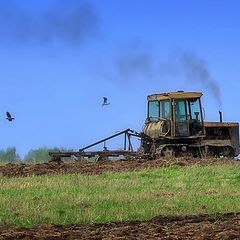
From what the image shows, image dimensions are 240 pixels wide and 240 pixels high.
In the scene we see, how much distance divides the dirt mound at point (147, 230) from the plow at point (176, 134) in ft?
65.4

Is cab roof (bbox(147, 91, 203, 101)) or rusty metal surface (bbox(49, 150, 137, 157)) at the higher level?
cab roof (bbox(147, 91, 203, 101))

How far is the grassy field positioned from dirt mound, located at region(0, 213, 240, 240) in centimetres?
139

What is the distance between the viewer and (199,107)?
1219 inches

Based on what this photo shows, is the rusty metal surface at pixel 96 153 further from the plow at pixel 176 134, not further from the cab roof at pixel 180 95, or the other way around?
the cab roof at pixel 180 95

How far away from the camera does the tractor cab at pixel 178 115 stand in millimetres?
30484

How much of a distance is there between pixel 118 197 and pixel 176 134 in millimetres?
15713

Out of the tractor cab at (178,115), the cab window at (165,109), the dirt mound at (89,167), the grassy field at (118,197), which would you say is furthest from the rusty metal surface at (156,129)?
the grassy field at (118,197)

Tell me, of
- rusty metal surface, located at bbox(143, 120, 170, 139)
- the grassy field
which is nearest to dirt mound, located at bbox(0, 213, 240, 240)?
the grassy field

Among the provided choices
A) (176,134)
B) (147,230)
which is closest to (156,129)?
(176,134)

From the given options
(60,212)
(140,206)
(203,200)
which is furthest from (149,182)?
(60,212)

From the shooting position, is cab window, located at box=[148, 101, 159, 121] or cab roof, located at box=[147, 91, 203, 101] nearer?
cab roof, located at box=[147, 91, 203, 101]

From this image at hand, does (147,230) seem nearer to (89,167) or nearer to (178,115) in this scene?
(89,167)

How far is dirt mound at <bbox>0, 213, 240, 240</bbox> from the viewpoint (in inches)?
335

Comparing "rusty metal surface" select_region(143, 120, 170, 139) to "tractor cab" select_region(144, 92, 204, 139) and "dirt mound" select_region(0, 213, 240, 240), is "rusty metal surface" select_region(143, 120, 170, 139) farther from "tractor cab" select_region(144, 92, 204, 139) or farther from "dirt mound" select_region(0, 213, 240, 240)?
"dirt mound" select_region(0, 213, 240, 240)
